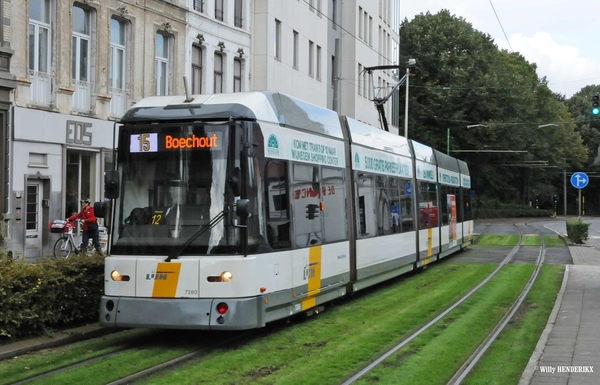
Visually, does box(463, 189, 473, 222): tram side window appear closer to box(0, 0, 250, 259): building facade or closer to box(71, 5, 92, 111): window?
box(0, 0, 250, 259): building facade

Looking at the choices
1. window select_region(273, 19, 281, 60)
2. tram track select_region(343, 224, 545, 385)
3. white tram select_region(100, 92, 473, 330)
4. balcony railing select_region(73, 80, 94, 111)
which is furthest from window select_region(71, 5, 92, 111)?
white tram select_region(100, 92, 473, 330)

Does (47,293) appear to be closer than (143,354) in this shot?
No

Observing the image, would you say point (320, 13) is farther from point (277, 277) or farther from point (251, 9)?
point (277, 277)

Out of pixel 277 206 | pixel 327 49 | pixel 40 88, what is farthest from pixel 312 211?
pixel 327 49

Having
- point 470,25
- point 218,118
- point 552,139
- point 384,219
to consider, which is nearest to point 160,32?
point 384,219

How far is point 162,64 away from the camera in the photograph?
3002cm

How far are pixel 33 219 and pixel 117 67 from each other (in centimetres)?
609

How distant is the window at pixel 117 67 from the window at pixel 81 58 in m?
1.10

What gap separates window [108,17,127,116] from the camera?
2727cm

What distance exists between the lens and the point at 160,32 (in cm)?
2962

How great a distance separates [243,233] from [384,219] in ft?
24.2

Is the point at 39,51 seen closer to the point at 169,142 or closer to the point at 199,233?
the point at 169,142

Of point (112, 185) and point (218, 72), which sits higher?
point (218, 72)

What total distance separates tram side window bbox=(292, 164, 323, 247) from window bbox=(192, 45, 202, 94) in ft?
61.1
